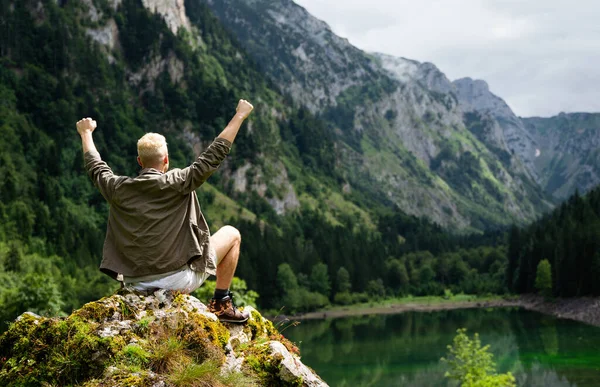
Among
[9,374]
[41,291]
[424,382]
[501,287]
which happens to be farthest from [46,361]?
[501,287]

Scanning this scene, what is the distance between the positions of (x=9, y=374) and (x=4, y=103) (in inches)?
8197

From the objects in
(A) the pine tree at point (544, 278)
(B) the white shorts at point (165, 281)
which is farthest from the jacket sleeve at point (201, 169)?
(A) the pine tree at point (544, 278)

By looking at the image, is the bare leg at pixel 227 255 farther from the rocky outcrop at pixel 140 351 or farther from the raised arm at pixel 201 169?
the raised arm at pixel 201 169

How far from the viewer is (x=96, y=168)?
33.4 feet

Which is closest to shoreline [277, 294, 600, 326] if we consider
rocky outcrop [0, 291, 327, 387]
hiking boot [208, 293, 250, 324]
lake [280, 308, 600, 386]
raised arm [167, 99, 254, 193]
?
lake [280, 308, 600, 386]

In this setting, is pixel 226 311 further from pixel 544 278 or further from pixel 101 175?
pixel 544 278

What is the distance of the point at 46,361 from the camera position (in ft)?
28.6

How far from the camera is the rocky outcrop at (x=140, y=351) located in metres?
8.46

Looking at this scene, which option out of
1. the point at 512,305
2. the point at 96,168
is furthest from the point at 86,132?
the point at 512,305

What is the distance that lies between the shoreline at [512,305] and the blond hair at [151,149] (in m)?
106

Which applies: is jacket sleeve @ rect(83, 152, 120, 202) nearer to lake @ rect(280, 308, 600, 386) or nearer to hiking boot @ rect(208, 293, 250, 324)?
hiking boot @ rect(208, 293, 250, 324)

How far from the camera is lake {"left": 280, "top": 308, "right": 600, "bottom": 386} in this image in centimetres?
7025

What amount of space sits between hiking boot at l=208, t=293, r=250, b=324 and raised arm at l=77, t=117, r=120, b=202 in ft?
8.00

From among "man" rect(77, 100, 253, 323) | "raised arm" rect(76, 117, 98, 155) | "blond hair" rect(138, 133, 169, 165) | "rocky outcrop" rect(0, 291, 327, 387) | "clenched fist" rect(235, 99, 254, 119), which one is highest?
"clenched fist" rect(235, 99, 254, 119)
